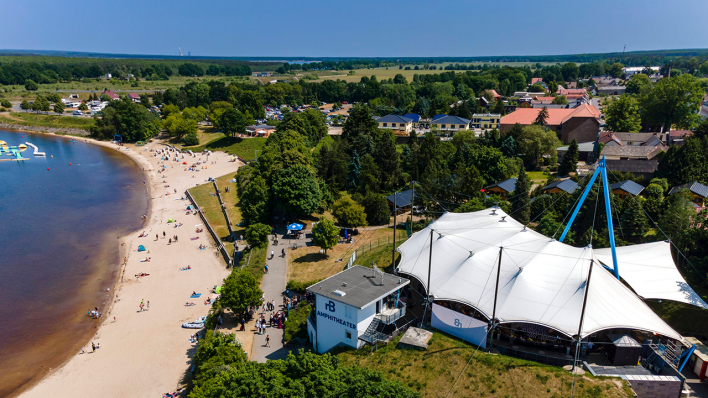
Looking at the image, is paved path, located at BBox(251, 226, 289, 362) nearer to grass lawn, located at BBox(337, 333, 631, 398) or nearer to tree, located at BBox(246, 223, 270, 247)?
tree, located at BBox(246, 223, 270, 247)

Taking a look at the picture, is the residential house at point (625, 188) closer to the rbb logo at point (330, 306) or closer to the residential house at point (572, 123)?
the residential house at point (572, 123)

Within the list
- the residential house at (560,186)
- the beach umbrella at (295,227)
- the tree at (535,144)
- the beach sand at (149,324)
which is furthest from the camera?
the tree at (535,144)

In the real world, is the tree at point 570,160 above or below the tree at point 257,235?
above

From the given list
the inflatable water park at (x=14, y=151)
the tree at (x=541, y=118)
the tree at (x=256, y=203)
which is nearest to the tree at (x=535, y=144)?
the tree at (x=541, y=118)

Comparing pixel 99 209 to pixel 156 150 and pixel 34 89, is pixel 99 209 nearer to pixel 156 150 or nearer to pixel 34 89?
pixel 156 150

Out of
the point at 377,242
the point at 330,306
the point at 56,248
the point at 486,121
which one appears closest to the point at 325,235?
the point at 377,242

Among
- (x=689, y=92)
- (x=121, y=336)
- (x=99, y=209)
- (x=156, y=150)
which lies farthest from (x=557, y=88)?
(x=121, y=336)

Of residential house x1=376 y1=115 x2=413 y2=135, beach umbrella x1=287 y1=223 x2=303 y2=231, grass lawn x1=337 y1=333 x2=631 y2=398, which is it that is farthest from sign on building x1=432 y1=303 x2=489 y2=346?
residential house x1=376 y1=115 x2=413 y2=135
